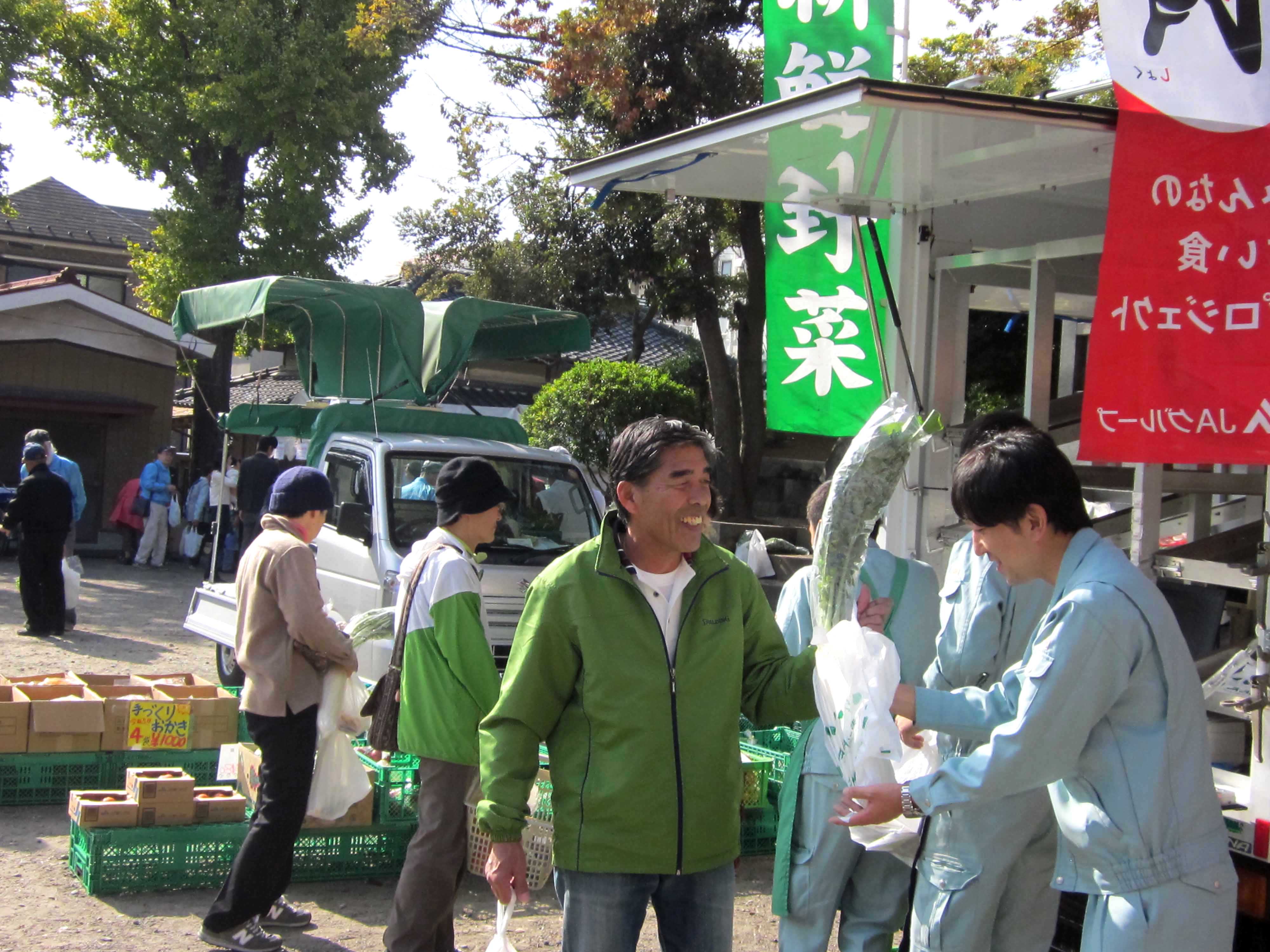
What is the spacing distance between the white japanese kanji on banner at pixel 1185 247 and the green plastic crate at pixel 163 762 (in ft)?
14.5

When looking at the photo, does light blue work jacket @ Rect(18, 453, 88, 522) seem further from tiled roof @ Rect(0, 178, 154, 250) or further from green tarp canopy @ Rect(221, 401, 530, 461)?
tiled roof @ Rect(0, 178, 154, 250)

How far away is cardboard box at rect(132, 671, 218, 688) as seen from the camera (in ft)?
20.7

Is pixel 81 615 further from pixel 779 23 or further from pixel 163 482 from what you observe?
pixel 779 23

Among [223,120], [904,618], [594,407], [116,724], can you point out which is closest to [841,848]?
[904,618]

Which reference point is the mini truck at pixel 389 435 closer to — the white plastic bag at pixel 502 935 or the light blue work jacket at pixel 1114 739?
the white plastic bag at pixel 502 935

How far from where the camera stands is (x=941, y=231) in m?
4.99

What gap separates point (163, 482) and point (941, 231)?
14344mm

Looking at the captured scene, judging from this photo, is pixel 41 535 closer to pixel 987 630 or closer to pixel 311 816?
pixel 311 816

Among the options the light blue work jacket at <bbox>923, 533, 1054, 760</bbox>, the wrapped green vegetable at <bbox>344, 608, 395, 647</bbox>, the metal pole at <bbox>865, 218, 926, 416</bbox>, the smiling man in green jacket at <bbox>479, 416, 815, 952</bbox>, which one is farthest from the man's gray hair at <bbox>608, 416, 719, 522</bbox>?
the wrapped green vegetable at <bbox>344, 608, 395, 647</bbox>

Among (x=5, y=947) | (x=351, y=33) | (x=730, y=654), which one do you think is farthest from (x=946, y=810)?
(x=351, y=33)

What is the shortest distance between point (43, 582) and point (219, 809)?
6644mm

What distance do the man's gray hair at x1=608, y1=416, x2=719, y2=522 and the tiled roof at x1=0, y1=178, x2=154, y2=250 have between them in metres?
30.1

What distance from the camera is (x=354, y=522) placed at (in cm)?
689

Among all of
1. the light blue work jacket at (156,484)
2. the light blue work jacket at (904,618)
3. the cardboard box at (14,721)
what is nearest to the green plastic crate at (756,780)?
the light blue work jacket at (904,618)
